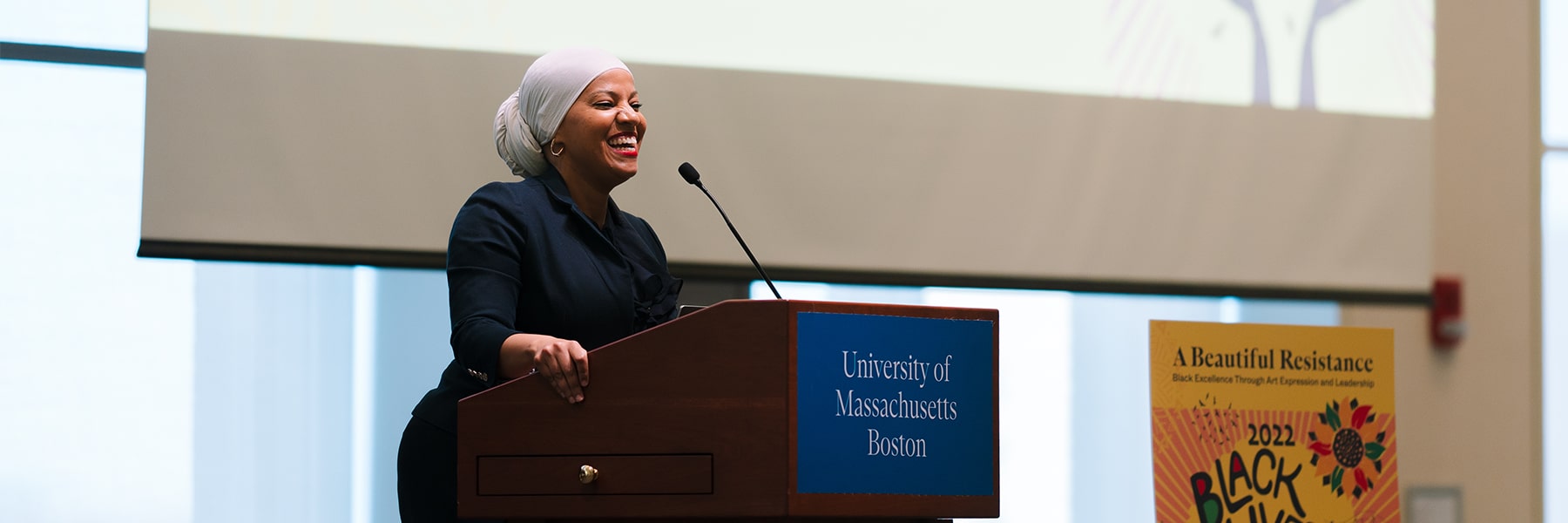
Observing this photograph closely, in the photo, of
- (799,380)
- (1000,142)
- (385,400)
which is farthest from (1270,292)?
(799,380)

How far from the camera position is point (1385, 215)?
3.65 metres

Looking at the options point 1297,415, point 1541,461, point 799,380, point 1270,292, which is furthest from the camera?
point 1541,461

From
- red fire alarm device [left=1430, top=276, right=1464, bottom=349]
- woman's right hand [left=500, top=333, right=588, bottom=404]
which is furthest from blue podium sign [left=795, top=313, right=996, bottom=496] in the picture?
red fire alarm device [left=1430, top=276, right=1464, bottom=349]

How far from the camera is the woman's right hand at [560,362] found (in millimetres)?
1538

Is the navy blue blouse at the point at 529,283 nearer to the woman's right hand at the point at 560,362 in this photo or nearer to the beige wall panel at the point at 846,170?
the woman's right hand at the point at 560,362

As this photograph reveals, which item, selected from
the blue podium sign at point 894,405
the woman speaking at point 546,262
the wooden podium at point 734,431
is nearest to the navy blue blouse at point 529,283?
the woman speaking at point 546,262

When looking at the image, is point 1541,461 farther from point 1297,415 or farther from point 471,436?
point 471,436

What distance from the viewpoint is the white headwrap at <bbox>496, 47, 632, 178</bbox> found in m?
1.91

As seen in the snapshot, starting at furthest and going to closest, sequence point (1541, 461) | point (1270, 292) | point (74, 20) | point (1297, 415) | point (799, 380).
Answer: point (1541, 461) → point (1270, 292) → point (1297, 415) → point (74, 20) → point (799, 380)

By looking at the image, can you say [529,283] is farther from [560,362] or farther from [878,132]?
[878,132]

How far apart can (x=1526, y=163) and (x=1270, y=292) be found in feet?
3.01

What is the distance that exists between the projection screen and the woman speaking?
1.12 metres

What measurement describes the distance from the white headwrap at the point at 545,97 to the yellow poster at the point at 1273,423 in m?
1.63

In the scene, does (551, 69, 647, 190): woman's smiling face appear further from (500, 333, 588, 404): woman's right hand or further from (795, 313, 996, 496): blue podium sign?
(795, 313, 996, 496): blue podium sign
